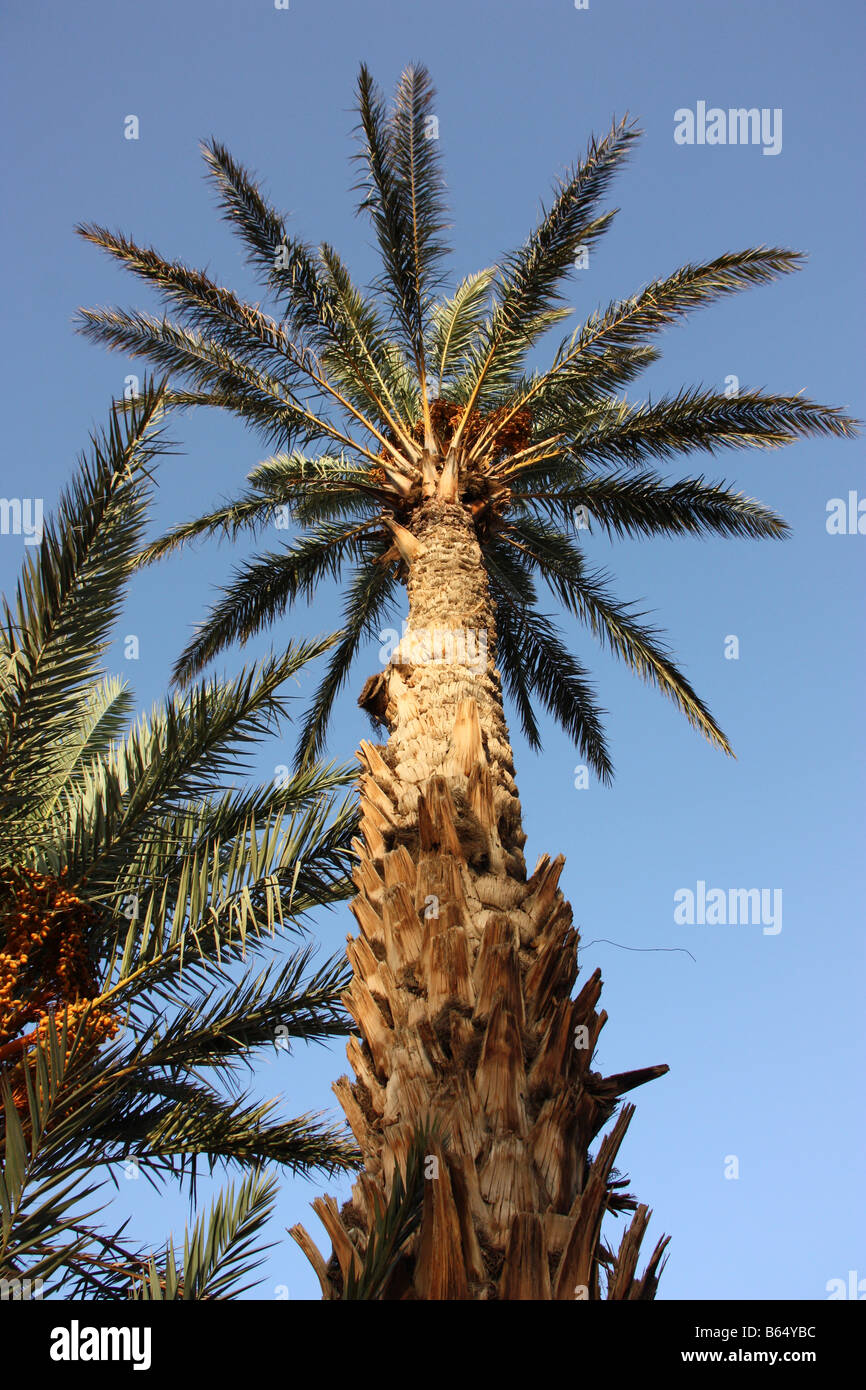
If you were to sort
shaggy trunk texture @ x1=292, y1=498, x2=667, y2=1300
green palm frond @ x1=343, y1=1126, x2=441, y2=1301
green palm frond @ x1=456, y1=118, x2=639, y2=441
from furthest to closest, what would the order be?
green palm frond @ x1=456, y1=118, x2=639, y2=441
shaggy trunk texture @ x1=292, y1=498, x2=667, y2=1300
green palm frond @ x1=343, y1=1126, x2=441, y2=1301

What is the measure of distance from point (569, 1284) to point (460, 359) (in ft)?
26.6

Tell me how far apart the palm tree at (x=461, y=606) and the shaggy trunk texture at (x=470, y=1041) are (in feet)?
0.03

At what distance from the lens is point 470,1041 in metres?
3.53

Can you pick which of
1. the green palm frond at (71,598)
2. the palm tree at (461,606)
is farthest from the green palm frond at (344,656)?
the green palm frond at (71,598)

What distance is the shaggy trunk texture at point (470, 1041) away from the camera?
2.97 meters

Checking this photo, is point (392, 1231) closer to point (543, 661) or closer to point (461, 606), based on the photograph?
point (461, 606)

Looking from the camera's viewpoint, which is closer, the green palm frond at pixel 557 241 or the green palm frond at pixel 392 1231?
the green palm frond at pixel 392 1231

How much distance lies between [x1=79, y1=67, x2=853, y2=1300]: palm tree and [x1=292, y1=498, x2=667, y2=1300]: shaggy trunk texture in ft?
0.03

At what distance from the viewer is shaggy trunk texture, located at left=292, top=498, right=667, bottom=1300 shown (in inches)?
117

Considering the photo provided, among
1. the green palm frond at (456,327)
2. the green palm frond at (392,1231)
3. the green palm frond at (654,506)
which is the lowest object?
the green palm frond at (392,1231)

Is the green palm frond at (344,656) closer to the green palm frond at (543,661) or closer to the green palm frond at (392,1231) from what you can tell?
the green palm frond at (543,661)

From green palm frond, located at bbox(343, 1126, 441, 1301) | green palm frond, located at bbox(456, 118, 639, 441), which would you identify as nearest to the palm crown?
green palm frond, located at bbox(456, 118, 639, 441)

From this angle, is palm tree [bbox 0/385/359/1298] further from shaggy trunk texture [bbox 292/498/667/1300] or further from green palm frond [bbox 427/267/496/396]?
green palm frond [bbox 427/267/496/396]

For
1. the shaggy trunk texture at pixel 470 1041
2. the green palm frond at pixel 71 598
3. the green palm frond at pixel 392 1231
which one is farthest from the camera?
the green palm frond at pixel 71 598
